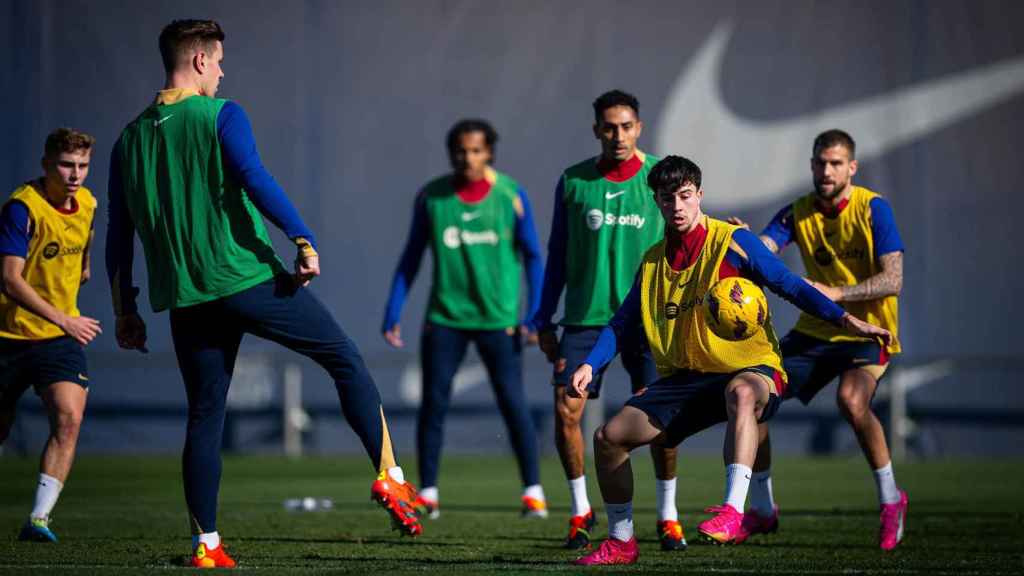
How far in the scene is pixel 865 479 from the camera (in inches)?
481

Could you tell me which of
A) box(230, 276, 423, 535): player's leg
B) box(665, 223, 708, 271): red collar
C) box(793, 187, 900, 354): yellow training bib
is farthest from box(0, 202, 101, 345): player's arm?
box(793, 187, 900, 354): yellow training bib

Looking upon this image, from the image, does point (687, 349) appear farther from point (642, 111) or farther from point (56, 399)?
point (642, 111)

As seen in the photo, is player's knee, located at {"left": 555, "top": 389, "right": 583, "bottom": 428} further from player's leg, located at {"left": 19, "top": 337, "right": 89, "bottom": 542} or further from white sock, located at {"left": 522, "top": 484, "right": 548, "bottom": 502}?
player's leg, located at {"left": 19, "top": 337, "right": 89, "bottom": 542}

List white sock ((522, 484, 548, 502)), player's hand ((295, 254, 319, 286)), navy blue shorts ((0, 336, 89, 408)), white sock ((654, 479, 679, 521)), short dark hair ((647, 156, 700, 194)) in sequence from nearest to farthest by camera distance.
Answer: player's hand ((295, 254, 319, 286)) → short dark hair ((647, 156, 700, 194)) → white sock ((654, 479, 679, 521)) → navy blue shorts ((0, 336, 89, 408)) → white sock ((522, 484, 548, 502))

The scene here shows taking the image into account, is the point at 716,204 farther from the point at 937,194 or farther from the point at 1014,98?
the point at 1014,98

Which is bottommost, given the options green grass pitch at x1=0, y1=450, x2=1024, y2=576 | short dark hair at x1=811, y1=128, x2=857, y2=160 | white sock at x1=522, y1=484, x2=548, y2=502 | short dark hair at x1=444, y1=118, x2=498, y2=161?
green grass pitch at x1=0, y1=450, x2=1024, y2=576

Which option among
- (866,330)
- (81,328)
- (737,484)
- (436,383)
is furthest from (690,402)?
(436,383)

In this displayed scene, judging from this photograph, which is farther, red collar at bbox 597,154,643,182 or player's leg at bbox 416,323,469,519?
player's leg at bbox 416,323,469,519

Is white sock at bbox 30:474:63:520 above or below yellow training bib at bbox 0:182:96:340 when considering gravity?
below

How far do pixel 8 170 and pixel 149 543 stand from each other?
32.1 feet

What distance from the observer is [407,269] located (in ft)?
31.7

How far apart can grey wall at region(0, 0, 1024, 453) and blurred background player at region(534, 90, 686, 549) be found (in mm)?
7871

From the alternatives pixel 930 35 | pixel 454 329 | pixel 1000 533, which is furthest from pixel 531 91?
pixel 1000 533

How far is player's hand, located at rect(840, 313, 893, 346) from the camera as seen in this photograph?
577 centimetres
